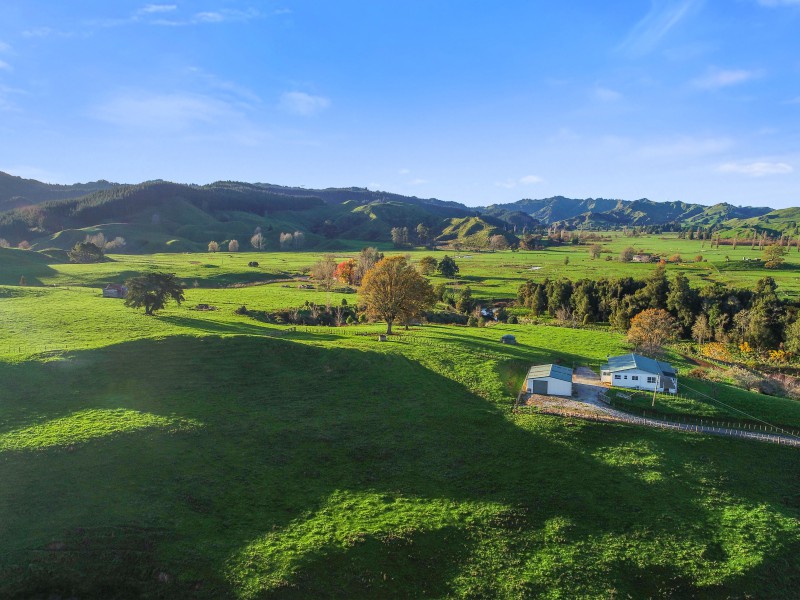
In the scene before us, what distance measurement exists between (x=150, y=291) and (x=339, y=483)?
177 feet

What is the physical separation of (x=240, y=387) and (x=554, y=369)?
35.3 meters

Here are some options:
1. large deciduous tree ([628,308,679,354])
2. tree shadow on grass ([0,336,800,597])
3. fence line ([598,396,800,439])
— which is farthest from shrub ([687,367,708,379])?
tree shadow on grass ([0,336,800,597])

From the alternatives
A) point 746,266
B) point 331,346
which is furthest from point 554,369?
point 746,266

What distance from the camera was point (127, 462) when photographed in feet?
113

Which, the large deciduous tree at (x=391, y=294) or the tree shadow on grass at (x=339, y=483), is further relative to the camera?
the large deciduous tree at (x=391, y=294)

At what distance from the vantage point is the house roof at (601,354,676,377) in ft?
182

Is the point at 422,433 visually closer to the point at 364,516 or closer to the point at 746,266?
the point at 364,516

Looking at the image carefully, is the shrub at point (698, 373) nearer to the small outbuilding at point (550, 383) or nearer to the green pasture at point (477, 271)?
the small outbuilding at point (550, 383)

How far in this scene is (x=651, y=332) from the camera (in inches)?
3260

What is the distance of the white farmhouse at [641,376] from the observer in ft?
180

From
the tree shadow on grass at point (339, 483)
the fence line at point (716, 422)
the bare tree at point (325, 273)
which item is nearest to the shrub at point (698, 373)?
the fence line at point (716, 422)

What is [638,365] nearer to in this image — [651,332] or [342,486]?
[651,332]

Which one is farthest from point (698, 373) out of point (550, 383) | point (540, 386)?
point (540, 386)

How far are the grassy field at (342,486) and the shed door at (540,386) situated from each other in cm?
289
